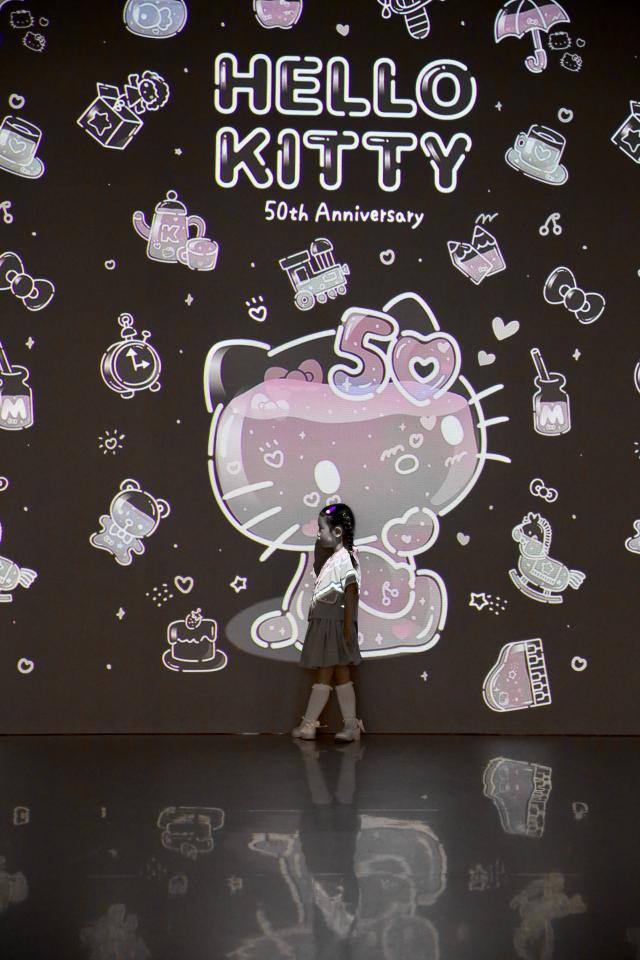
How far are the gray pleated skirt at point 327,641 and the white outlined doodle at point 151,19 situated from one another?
338 cm

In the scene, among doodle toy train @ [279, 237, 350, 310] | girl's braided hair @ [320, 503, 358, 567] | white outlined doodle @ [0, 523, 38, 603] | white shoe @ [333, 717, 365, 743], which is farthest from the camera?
doodle toy train @ [279, 237, 350, 310]

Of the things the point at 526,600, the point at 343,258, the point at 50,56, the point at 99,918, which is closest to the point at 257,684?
the point at 526,600

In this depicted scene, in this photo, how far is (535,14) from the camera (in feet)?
20.1

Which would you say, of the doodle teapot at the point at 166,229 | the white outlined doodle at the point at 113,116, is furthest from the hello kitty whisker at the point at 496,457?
the white outlined doodle at the point at 113,116

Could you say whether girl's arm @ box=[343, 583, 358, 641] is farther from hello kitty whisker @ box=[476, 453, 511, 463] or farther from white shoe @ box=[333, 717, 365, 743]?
hello kitty whisker @ box=[476, 453, 511, 463]

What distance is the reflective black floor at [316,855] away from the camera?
2803mm

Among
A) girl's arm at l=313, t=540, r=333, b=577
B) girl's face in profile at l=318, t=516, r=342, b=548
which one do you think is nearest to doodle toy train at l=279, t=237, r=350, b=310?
girl's face in profile at l=318, t=516, r=342, b=548

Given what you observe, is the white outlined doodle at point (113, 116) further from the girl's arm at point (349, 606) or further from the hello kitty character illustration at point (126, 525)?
the girl's arm at point (349, 606)

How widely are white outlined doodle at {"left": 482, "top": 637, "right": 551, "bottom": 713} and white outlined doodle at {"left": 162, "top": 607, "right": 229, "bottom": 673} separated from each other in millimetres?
1535

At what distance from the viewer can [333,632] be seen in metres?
5.64

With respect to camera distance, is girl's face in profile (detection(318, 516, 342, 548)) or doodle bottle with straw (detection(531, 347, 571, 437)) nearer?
girl's face in profile (detection(318, 516, 342, 548))

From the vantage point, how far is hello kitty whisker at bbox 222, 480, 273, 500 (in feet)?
19.5

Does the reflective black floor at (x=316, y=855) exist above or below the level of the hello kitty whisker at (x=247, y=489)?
below

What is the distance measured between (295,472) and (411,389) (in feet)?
2.71
